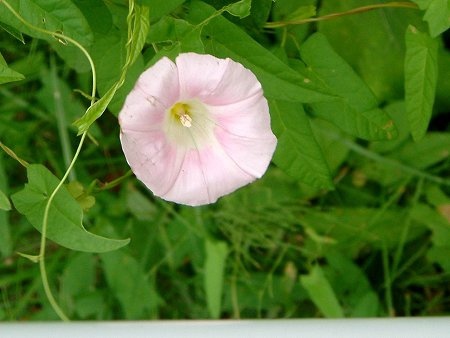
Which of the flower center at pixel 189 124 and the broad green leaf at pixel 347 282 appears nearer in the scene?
the flower center at pixel 189 124

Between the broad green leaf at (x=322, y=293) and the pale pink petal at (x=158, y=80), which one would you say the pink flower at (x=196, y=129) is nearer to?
the pale pink petal at (x=158, y=80)

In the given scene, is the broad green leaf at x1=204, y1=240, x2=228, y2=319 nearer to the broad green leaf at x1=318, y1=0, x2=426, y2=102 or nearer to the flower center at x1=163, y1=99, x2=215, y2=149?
the broad green leaf at x1=318, y1=0, x2=426, y2=102

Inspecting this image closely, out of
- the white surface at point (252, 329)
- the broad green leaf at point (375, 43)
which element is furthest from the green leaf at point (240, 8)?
the broad green leaf at point (375, 43)

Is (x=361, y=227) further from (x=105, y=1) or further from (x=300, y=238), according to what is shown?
(x=105, y=1)

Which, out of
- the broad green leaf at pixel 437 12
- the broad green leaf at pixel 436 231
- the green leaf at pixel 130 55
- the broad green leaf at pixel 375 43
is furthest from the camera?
the broad green leaf at pixel 436 231

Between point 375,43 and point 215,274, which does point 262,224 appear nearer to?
point 215,274

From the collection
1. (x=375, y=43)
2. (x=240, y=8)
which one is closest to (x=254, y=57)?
(x=240, y=8)

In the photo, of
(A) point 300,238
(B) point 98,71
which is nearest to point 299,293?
(A) point 300,238
